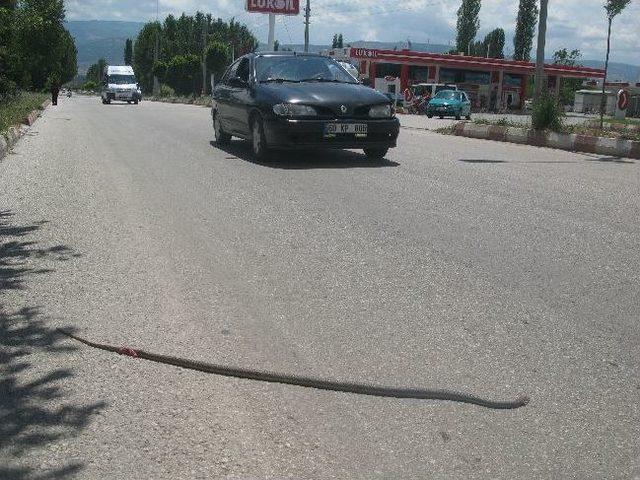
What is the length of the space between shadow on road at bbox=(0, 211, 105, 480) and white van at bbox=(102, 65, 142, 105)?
43.7 metres

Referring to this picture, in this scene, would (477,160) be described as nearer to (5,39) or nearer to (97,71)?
(5,39)

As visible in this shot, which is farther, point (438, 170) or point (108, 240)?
point (438, 170)

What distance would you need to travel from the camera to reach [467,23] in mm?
88125

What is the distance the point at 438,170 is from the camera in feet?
33.3

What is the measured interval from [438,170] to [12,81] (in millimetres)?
17777

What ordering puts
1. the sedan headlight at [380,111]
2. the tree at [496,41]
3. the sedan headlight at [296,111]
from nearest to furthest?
the sedan headlight at [296,111] → the sedan headlight at [380,111] → the tree at [496,41]

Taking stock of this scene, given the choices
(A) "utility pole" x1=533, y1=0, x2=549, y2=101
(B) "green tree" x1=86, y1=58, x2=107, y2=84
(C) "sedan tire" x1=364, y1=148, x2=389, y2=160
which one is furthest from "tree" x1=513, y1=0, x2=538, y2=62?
(B) "green tree" x1=86, y1=58, x2=107, y2=84

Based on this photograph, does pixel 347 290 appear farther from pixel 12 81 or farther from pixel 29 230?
pixel 12 81

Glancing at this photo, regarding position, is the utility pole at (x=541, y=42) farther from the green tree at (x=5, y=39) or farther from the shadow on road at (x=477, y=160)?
the green tree at (x=5, y=39)

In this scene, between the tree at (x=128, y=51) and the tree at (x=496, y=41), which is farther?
the tree at (x=128, y=51)

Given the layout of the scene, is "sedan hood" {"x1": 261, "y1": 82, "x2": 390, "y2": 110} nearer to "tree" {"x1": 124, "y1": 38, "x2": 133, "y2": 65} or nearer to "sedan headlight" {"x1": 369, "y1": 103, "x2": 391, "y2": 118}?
"sedan headlight" {"x1": 369, "y1": 103, "x2": 391, "y2": 118}

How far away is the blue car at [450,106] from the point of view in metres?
36.6

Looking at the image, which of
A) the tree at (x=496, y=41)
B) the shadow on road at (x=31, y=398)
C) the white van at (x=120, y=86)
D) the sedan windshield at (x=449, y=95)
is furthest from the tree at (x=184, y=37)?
the shadow on road at (x=31, y=398)

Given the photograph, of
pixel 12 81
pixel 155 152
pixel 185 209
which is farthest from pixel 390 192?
pixel 12 81
